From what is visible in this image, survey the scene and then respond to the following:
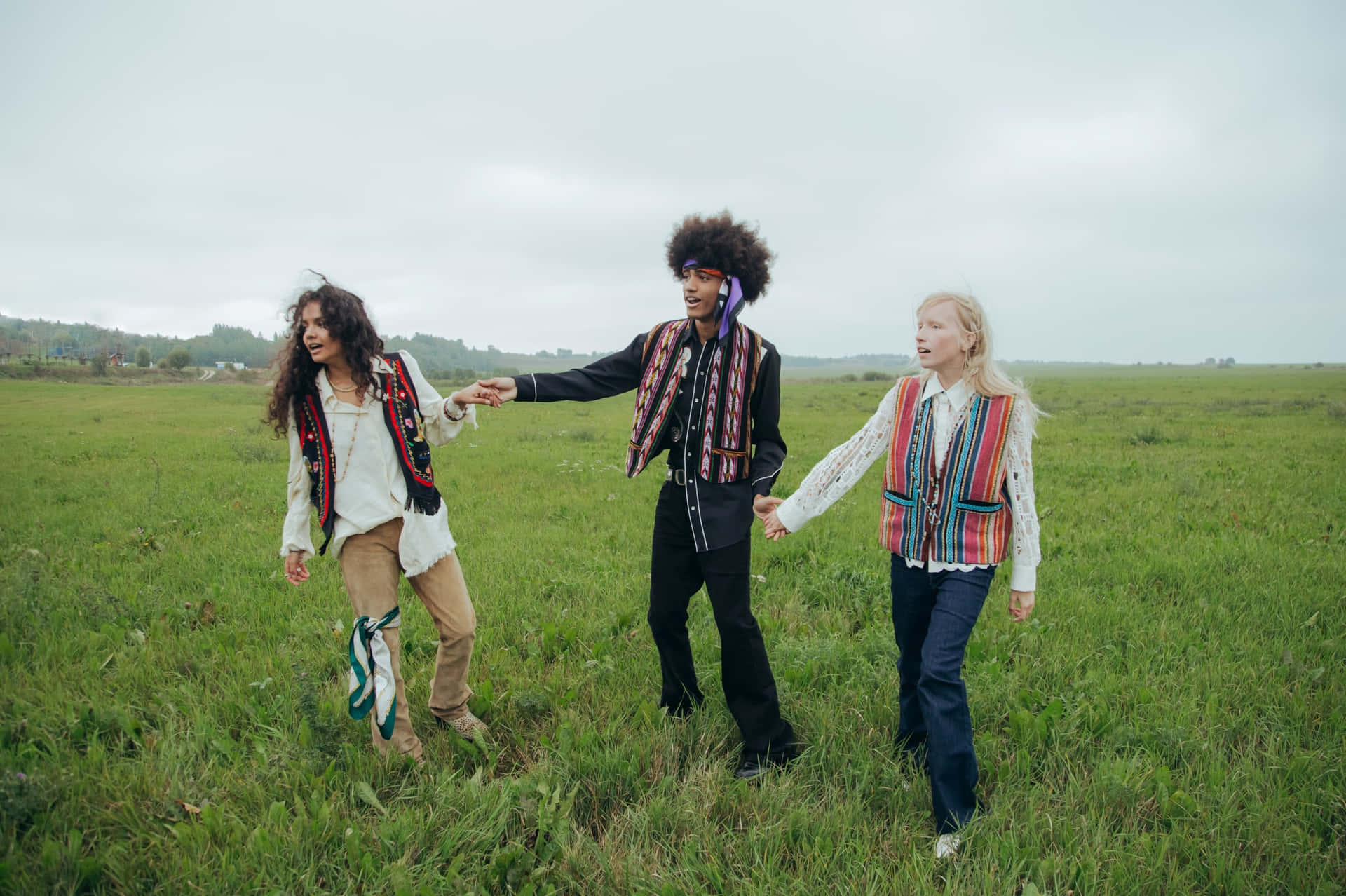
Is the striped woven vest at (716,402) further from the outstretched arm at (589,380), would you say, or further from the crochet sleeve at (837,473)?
the crochet sleeve at (837,473)

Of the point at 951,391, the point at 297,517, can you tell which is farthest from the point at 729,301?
the point at 297,517

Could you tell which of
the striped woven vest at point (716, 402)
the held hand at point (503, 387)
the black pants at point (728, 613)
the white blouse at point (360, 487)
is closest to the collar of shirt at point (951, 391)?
the striped woven vest at point (716, 402)

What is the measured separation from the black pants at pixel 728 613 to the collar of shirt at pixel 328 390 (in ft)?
4.90

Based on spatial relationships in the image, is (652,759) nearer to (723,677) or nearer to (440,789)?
(723,677)

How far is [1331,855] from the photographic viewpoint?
2738 millimetres

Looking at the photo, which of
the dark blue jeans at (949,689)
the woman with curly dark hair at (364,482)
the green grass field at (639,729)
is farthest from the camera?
the woman with curly dark hair at (364,482)

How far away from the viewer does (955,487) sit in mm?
2965

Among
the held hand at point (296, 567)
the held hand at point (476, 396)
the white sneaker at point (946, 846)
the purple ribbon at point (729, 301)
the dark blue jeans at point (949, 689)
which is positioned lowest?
the white sneaker at point (946, 846)

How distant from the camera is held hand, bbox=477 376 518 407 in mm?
3520

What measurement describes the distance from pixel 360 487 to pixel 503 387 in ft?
2.72

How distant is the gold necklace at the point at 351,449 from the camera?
3252mm

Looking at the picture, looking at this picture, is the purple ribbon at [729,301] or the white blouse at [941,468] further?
the purple ribbon at [729,301]

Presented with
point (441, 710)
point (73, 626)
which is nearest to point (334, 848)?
point (441, 710)

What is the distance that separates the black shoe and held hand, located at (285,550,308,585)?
2.25 meters
